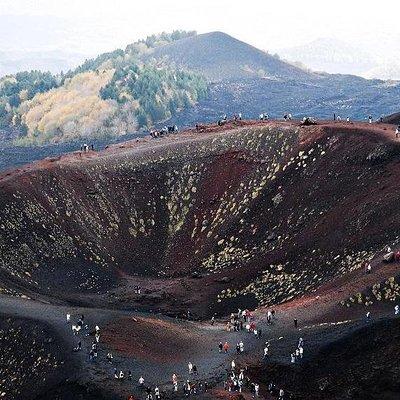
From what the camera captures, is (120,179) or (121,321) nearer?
(121,321)

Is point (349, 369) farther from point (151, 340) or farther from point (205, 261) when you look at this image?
point (205, 261)

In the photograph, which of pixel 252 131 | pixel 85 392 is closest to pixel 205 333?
pixel 85 392

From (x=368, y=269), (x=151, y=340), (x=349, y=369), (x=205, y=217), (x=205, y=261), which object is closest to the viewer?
(x=349, y=369)

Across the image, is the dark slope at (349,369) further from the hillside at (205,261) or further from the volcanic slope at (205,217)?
the volcanic slope at (205,217)

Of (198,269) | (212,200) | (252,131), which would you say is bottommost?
(198,269)

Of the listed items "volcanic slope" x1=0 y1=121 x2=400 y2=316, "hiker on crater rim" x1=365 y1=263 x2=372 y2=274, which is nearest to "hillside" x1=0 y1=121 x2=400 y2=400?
"volcanic slope" x1=0 y1=121 x2=400 y2=316

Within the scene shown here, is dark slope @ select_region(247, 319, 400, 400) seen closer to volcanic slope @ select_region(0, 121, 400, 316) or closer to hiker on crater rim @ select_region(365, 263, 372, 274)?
hiker on crater rim @ select_region(365, 263, 372, 274)

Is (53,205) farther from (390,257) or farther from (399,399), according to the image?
(399,399)

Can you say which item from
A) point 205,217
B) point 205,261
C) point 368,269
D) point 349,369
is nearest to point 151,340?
point 349,369
